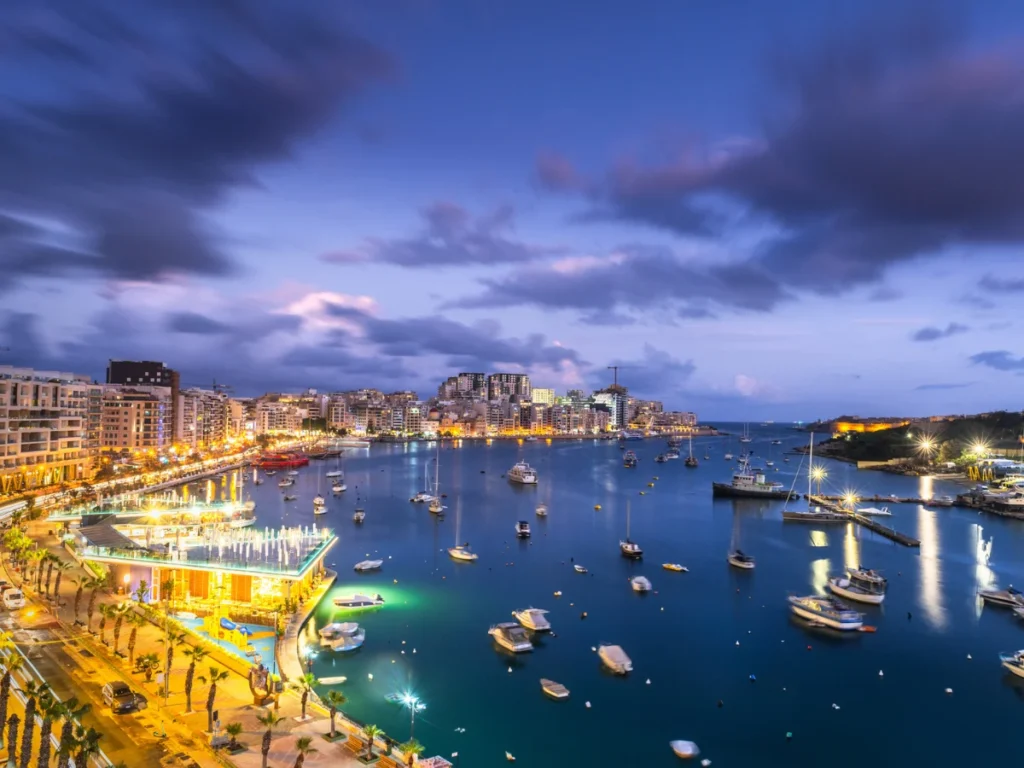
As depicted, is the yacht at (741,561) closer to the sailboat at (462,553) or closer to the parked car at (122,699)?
the sailboat at (462,553)

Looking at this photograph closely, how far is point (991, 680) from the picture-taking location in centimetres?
2430

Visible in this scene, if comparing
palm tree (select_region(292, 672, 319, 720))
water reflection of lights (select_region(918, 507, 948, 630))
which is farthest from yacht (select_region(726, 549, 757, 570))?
palm tree (select_region(292, 672, 319, 720))

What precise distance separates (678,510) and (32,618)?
169 feet

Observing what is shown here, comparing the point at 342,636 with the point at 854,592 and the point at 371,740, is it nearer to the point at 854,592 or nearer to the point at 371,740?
the point at 371,740


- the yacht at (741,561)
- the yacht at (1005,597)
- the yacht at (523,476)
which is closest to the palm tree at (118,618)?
the yacht at (741,561)

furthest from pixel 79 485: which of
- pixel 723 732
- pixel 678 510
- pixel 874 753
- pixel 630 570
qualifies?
pixel 874 753

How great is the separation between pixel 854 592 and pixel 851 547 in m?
14.6

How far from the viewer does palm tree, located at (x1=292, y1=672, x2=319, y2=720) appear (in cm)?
1675

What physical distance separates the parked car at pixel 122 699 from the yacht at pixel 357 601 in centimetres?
1293

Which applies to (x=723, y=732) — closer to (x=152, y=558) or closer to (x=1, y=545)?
(x=152, y=558)

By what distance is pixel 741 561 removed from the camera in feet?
131

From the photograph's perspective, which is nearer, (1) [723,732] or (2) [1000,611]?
(1) [723,732]

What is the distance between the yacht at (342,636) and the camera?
81.5 ft

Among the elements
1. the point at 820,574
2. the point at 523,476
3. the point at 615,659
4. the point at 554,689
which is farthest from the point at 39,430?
the point at 820,574
